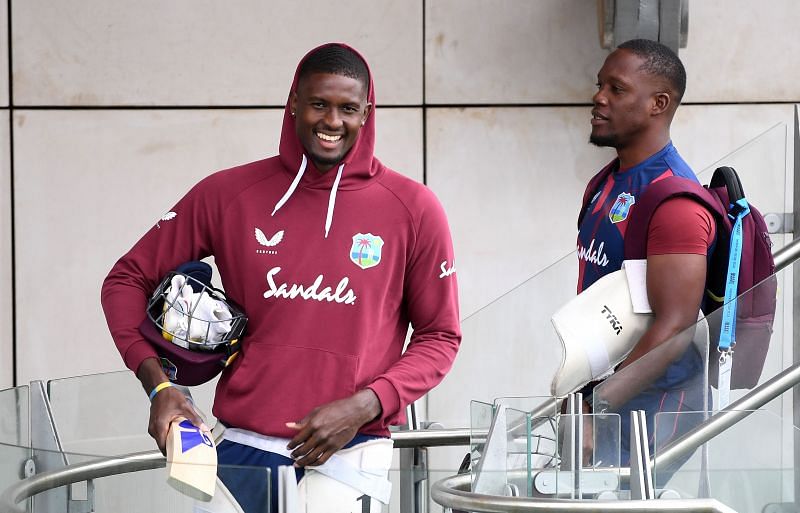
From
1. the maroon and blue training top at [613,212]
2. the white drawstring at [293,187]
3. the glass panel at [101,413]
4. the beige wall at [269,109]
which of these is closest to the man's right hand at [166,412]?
the white drawstring at [293,187]

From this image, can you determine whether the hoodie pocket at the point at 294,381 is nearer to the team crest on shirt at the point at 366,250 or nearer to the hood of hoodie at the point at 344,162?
the team crest on shirt at the point at 366,250

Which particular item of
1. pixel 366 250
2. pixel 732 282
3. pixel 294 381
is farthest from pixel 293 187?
pixel 732 282

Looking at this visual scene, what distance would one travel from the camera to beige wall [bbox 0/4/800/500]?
5.41 metres

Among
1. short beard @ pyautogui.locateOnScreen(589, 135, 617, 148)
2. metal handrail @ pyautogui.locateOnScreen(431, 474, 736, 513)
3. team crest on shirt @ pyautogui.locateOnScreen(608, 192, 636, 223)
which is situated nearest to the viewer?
metal handrail @ pyautogui.locateOnScreen(431, 474, 736, 513)

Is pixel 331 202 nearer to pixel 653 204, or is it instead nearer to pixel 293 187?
pixel 293 187

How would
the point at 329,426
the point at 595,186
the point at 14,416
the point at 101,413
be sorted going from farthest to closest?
1. the point at 101,413
2. the point at 595,186
3. the point at 14,416
4. the point at 329,426

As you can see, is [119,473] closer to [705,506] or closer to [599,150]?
[705,506]

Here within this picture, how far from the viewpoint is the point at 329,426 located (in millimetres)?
2656

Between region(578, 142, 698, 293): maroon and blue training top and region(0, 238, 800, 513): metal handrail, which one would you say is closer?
region(0, 238, 800, 513): metal handrail

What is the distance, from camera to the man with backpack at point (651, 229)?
2.87 m

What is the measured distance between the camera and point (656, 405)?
2883mm

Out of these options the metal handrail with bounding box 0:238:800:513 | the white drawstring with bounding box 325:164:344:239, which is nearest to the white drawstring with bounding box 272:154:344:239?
the white drawstring with bounding box 325:164:344:239

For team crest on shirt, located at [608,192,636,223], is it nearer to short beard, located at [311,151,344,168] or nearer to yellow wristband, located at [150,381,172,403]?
short beard, located at [311,151,344,168]

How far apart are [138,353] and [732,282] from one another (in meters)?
1.44
